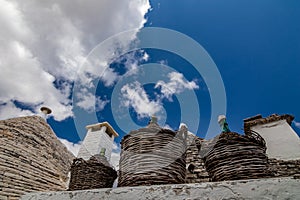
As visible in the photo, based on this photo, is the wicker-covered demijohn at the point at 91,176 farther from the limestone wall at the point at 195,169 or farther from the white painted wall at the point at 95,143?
the white painted wall at the point at 95,143

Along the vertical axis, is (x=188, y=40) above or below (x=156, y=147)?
above

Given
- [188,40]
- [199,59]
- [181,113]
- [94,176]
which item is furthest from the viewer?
[188,40]

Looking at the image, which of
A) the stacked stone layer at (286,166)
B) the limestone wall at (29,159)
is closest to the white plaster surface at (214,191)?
the stacked stone layer at (286,166)

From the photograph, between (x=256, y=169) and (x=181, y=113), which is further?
(x=181, y=113)

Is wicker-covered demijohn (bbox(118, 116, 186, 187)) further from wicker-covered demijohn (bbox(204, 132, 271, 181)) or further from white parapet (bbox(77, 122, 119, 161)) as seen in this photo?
white parapet (bbox(77, 122, 119, 161))

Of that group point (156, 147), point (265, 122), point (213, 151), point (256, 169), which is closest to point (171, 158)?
point (156, 147)

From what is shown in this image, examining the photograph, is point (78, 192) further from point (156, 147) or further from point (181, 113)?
point (181, 113)

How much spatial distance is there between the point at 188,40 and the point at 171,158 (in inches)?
45.9

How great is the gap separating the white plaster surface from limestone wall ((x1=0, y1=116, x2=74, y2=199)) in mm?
2829

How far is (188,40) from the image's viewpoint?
157 centimetres

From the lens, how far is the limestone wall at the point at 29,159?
108 inches

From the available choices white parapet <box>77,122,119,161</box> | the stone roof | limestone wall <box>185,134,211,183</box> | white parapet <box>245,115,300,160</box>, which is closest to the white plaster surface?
limestone wall <box>185,134,211,183</box>

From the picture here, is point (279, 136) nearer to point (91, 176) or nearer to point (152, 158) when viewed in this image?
point (152, 158)

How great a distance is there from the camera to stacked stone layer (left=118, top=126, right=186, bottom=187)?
2.17 ft
